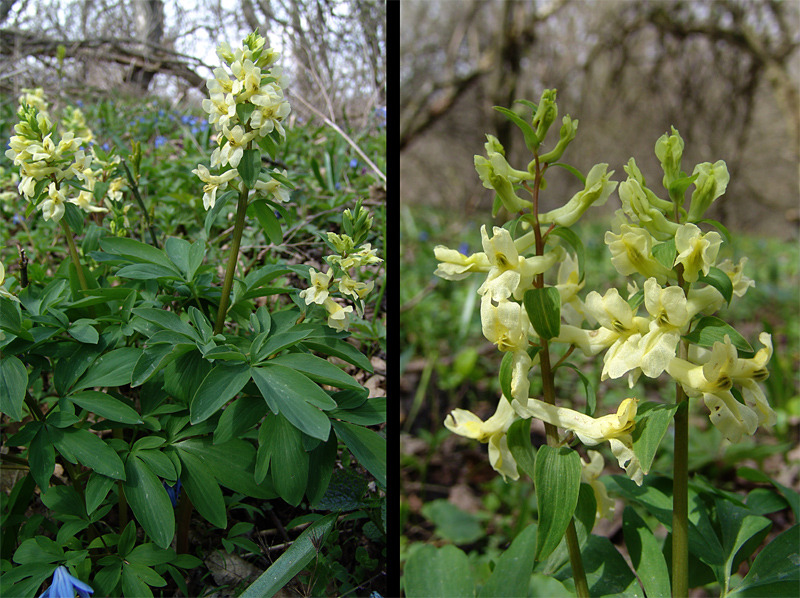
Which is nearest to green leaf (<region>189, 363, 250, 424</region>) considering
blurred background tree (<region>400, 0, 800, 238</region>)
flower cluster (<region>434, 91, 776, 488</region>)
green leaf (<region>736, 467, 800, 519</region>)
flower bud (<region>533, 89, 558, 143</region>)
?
flower cluster (<region>434, 91, 776, 488</region>)

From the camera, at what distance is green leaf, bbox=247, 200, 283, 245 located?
0.94 meters

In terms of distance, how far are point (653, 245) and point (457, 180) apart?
387cm

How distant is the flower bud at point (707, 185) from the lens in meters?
0.77

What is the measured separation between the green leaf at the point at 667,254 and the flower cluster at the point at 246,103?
0.59 meters

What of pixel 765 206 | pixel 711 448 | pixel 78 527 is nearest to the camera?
pixel 78 527

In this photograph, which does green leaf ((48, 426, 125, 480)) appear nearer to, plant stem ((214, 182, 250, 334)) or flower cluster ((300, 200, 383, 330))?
plant stem ((214, 182, 250, 334))

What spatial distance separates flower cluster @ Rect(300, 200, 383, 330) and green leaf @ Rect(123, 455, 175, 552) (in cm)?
35

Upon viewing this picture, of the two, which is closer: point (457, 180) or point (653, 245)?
point (653, 245)

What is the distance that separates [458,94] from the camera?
13.5 feet

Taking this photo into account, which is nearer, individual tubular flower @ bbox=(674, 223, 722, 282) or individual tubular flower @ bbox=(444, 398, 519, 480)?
individual tubular flower @ bbox=(674, 223, 722, 282)

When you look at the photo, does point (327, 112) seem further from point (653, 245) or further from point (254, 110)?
point (653, 245)

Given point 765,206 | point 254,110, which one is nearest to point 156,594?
point 254,110

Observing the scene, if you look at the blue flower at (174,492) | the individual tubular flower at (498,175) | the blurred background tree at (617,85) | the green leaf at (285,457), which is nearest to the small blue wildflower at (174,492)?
the blue flower at (174,492)

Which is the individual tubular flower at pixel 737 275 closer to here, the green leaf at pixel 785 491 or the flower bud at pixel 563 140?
the flower bud at pixel 563 140
